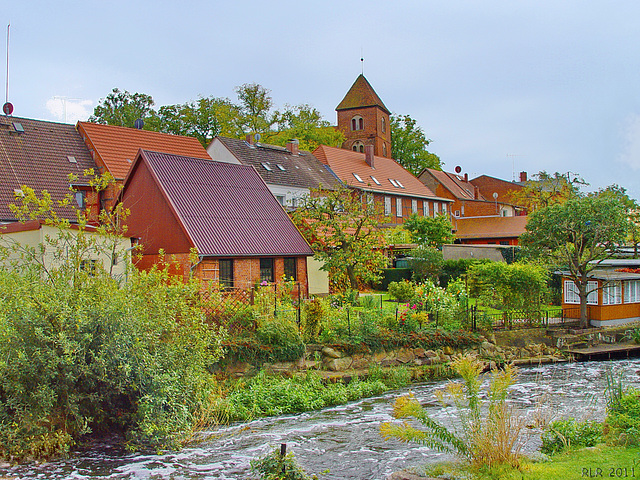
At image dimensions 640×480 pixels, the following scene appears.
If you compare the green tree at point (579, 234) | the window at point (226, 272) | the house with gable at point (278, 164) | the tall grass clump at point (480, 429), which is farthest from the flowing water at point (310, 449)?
the house with gable at point (278, 164)

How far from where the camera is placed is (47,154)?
105ft

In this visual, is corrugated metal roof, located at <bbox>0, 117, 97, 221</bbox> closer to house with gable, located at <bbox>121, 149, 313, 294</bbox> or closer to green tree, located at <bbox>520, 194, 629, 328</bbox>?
house with gable, located at <bbox>121, 149, 313, 294</bbox>

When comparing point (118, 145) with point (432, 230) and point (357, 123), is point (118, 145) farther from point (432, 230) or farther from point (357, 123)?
point (357, 123)

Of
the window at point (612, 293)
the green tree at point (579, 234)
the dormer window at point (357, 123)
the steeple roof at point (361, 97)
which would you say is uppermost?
the steeple roof at point (361, 97)

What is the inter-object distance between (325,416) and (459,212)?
54.1 m

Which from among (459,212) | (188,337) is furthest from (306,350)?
(459,212)

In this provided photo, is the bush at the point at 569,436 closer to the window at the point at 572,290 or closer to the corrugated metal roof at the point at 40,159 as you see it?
the window at the point at 572,290

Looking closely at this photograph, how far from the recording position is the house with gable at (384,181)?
48.9m

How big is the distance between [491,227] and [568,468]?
47.4m

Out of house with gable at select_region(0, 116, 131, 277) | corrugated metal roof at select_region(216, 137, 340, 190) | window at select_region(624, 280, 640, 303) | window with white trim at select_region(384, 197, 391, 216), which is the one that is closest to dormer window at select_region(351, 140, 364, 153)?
window with white trim at select_region(384, 197, 391, 216)

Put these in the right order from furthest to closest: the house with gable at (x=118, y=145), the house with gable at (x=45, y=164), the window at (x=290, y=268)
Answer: the house with gable at (x=118, y=145), the house with gable at (x=45, y=164), the window at (x=290, y=268)

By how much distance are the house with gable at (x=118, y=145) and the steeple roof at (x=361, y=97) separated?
3052cm

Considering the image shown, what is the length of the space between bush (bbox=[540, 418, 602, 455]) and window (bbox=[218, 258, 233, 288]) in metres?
14.5

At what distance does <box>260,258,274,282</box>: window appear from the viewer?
2441 centimetres
